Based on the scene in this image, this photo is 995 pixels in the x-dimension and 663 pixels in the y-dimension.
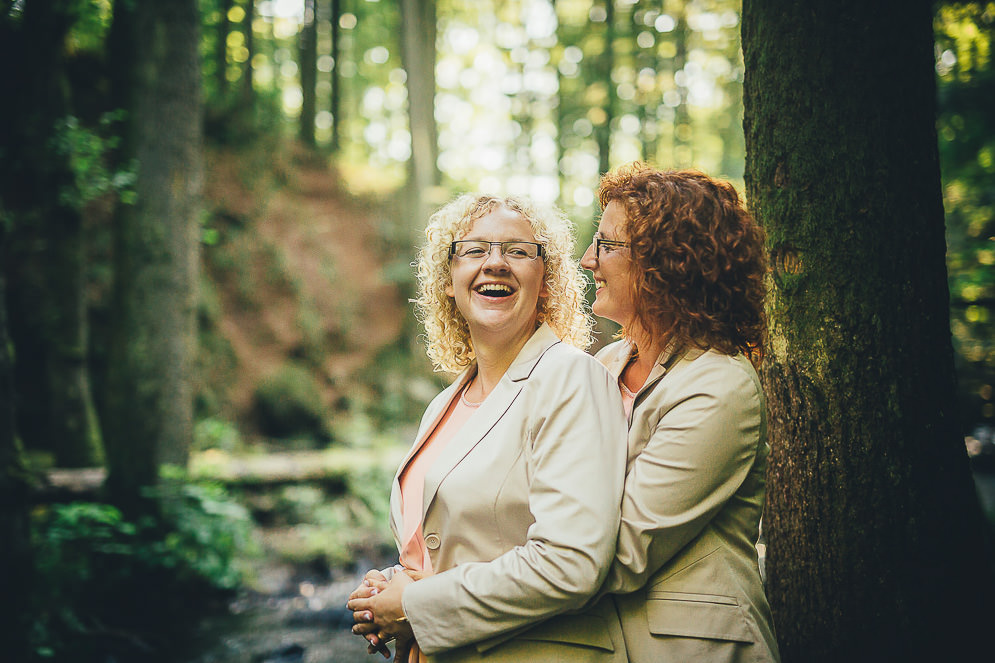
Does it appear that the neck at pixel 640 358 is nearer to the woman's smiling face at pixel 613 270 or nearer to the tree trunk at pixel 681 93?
the woman's smiling face at pixel 613 270

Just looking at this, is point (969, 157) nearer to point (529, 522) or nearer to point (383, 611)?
point (529, 522)

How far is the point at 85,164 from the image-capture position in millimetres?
6809

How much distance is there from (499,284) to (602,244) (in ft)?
1.34

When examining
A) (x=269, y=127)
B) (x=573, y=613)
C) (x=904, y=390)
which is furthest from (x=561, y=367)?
(x=269, y=127)

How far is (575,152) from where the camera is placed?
68.6ft

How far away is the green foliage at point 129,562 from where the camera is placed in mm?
5742

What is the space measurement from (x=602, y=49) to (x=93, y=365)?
42.1ft

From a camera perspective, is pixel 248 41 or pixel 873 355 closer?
pixel 873 355

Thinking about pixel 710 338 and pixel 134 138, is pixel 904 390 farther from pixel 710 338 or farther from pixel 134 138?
pixel 134 138

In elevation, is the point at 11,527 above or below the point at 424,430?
below

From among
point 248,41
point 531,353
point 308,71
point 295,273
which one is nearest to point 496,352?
point 531,353

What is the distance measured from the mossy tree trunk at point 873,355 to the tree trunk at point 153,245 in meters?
6.26

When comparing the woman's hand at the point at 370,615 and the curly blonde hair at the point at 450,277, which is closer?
the woman's hand at the point at 370,615

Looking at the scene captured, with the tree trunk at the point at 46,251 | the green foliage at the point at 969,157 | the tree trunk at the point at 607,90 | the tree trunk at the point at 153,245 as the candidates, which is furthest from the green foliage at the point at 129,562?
the tree trunk at the point at 607,90
